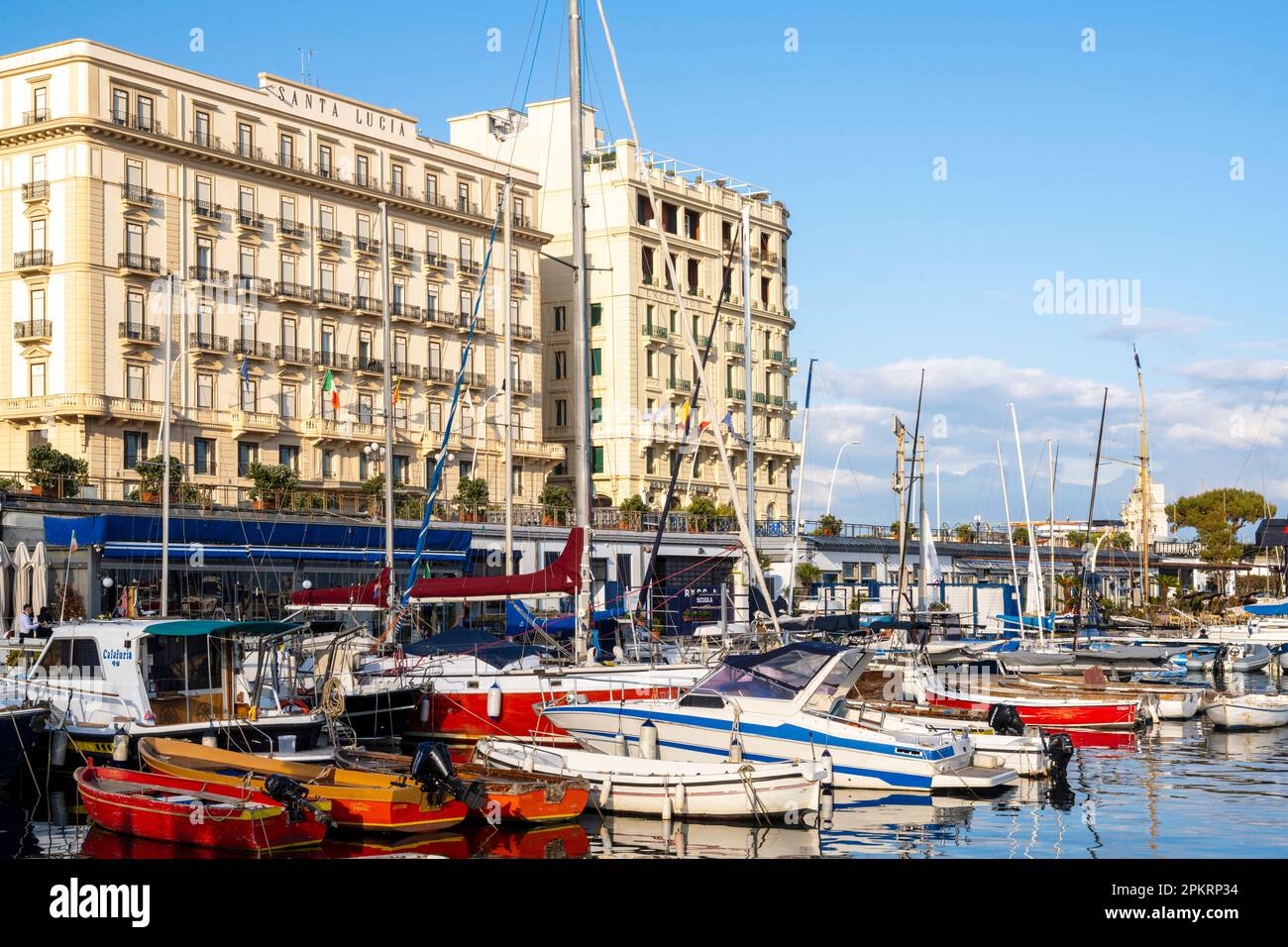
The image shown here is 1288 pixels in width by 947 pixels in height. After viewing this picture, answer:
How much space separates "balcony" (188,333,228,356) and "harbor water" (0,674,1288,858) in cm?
4392

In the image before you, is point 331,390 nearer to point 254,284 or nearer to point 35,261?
point 254,284

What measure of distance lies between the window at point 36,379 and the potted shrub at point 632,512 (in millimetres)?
29286

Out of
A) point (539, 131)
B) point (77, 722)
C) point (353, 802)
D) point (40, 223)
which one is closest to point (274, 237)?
point (40, 223)

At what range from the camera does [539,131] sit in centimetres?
9531

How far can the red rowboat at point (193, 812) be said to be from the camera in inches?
A: 832

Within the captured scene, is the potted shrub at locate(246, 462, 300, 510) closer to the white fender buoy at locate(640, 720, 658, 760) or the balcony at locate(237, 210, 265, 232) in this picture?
the balcony at locate(237, 210, 265, 232)

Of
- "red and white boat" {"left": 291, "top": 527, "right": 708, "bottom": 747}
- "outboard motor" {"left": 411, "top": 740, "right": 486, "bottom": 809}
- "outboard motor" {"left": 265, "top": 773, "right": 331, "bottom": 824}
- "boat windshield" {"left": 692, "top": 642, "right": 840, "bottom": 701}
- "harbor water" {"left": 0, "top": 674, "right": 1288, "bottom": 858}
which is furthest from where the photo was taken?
"red and white boat" {"left": 291, "top": 527, "right": 708, "bottom": 747}

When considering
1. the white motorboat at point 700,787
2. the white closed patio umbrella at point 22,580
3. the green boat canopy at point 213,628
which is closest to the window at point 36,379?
the white closed patio umbrella at point 22,580

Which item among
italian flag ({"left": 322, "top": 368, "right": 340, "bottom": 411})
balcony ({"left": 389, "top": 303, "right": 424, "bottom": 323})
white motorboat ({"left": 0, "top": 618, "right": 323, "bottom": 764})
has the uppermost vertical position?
balcony ({"left": 389, "top": 303, "right": 424, "bottom": 323})

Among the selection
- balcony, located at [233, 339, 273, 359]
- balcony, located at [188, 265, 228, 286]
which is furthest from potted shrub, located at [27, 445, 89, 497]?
balcony, located at [233, 339, 273, 359]

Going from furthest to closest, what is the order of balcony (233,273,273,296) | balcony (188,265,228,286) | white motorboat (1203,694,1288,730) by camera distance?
balcony (233,273,273,296), balcony (188,265,228,286), white motorboat (1203,694,1288,730)

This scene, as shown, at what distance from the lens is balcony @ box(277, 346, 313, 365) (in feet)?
239
